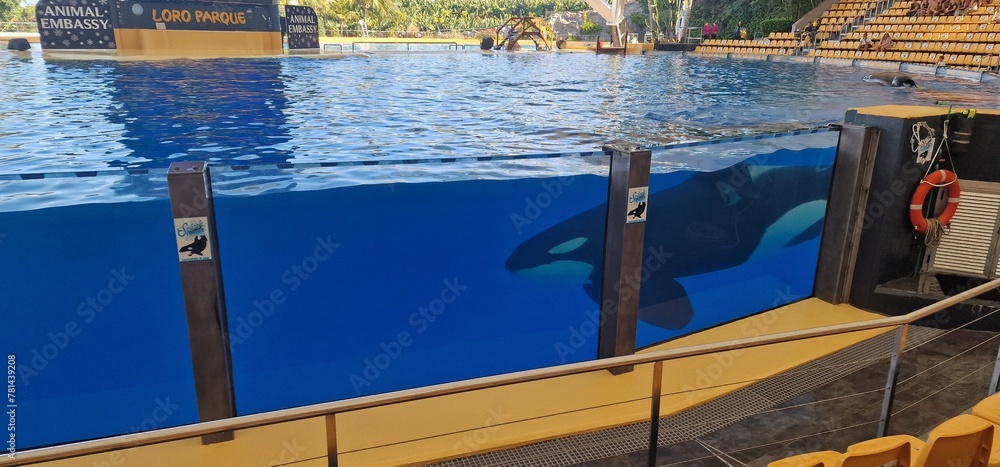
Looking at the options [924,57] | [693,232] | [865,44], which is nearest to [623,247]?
[693,232]

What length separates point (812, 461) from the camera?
221 centimetres

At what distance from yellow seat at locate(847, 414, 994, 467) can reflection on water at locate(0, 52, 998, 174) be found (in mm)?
5268

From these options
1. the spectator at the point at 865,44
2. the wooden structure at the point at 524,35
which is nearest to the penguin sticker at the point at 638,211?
the spectator at the point at 865,44

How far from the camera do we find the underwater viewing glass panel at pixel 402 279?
3.88 metres

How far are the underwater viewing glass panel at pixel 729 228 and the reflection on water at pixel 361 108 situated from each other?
201cm

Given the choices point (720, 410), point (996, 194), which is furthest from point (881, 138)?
point (720, 410)

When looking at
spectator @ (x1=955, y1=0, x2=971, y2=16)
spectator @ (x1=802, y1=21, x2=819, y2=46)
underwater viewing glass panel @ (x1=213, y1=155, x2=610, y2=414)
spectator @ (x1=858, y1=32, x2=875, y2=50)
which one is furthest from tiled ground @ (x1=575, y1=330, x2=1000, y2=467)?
spectator @ (x1=802, y1=21, x2=819, y2=46)

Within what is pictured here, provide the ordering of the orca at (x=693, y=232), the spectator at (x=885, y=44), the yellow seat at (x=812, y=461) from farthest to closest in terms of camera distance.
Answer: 1. the spectator at (x=885, y=44)
2. the orca at (x=693, y=232)
3. the yellow seat at (x=812, y=461)

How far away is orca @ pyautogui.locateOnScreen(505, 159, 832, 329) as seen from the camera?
450cm

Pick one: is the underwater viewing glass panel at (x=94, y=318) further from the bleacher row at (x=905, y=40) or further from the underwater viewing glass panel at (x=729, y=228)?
the bleacher row at (x=905, y=40)

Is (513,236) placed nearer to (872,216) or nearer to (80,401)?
(80,401)

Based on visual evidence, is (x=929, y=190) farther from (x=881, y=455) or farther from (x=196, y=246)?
(x=196, y=246)

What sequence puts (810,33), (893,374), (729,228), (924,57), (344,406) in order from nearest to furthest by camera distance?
(344,406) → (893,374) → (729,228) → (924,57) → (810,33)

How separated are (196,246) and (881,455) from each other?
3.05m
